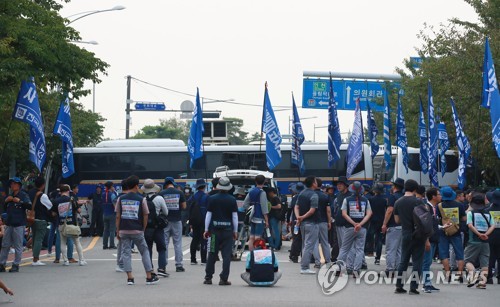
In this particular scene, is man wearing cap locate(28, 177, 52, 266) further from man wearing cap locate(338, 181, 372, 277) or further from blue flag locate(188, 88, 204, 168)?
blue flag locate(188, 88, 204, 168)

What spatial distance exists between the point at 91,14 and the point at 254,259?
20303 mm

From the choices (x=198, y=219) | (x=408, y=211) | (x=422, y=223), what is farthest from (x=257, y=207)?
(x=422, y=223)

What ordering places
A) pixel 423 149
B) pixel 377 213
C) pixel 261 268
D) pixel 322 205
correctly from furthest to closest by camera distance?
1. pixel 423 149
2. pixel 377 213
3. pixel 322 205
4. pixel 261 268

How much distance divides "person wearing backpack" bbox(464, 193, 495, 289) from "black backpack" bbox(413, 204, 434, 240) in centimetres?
202

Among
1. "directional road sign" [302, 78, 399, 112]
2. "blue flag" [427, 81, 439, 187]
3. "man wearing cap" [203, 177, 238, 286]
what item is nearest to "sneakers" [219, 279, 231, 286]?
"man wearing cap" [203, 177, 238, 286]

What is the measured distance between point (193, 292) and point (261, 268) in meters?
1.37

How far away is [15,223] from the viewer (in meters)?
18.5

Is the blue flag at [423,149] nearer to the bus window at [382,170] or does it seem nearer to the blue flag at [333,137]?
the blue flag at [333,137]

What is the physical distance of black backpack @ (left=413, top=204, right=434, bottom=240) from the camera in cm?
1439

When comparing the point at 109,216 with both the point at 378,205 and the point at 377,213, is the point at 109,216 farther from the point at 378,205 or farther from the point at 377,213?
the point at 378,205

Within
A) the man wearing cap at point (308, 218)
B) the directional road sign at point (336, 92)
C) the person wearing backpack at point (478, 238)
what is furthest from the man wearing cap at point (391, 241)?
the directional road sign at point (336, 92)

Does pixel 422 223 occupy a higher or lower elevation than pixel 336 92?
lower

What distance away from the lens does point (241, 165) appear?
42.0m

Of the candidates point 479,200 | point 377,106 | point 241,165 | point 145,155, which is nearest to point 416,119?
point 377,106
